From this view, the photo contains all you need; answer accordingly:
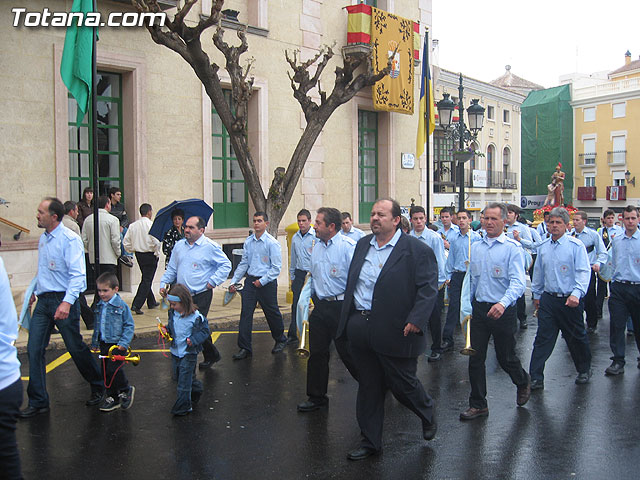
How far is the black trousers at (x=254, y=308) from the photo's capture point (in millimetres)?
8477

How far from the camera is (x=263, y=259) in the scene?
28.4 ft

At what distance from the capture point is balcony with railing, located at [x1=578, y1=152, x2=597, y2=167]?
57031mm

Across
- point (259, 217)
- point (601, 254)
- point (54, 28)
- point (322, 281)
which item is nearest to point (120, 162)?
point (54, 28)

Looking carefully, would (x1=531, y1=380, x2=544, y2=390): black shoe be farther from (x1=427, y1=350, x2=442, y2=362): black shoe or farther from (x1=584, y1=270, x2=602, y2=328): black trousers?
(x1=584, y1=270, x2=602, y2=328): black trousers

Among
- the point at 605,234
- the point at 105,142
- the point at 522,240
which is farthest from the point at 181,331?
the point at 605,234

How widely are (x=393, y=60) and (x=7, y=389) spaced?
16907 mm

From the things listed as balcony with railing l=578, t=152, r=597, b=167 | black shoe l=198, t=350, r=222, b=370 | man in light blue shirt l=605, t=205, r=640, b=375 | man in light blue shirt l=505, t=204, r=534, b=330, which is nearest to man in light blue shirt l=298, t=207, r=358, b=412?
black shoe l=198, t=350, r=222, b=370

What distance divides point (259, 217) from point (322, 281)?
2.43m

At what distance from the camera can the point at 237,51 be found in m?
11.6

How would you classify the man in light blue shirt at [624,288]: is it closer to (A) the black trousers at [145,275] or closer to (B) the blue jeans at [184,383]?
(B) the blue jeans at [184,383]

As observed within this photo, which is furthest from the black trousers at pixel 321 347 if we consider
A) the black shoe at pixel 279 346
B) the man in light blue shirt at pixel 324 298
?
the black shoe at pixel 279 346

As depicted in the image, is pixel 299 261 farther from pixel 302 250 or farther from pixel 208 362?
pixel 208 362

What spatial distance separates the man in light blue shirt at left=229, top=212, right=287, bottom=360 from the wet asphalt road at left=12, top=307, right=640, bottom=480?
81 centimetres

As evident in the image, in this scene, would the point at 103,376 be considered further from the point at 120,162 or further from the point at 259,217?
the point at 120,162
